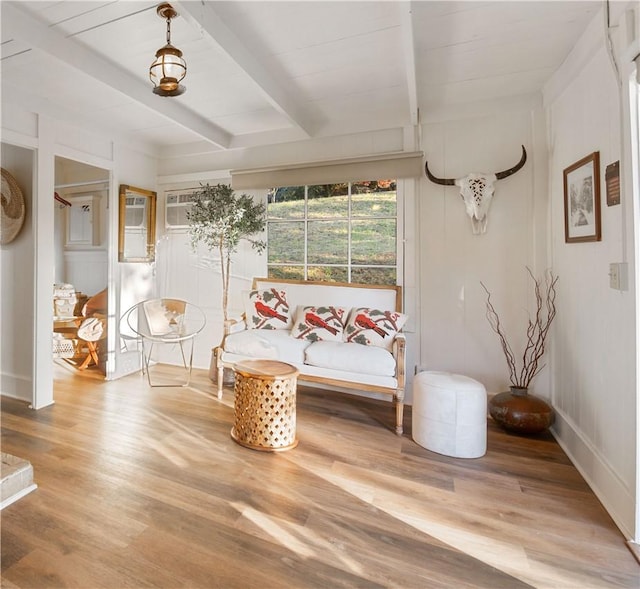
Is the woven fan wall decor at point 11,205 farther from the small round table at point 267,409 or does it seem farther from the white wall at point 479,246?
the white wall at point 479,246

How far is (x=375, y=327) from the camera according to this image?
293 cm

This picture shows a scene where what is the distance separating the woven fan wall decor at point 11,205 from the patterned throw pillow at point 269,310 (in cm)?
211

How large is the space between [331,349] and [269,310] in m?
0.88

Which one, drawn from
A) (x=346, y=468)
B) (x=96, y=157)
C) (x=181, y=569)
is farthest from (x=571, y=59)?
(x=96, y=157)

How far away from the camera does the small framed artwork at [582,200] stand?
195 centimetres

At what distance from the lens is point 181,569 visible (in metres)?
1.36

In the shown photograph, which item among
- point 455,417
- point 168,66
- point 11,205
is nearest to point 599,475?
point 455,417

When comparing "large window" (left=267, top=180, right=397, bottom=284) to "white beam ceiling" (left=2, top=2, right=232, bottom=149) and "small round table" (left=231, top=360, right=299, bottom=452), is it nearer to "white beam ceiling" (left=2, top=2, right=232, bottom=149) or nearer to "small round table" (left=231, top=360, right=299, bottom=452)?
"white beam ceiling" (left=2, top=2, right=232, bottom=149)

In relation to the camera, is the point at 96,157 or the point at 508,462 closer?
the point at 508,462

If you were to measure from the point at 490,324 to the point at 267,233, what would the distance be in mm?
2394

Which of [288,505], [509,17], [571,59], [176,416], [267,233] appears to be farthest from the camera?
[267,233]

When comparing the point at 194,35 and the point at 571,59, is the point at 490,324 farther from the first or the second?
the point at 194,35

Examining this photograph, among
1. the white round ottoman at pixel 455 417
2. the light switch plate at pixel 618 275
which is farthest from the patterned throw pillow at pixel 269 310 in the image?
the light switch plate at pixel 618 275

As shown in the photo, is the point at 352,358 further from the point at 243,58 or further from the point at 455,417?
the point at 243,58
